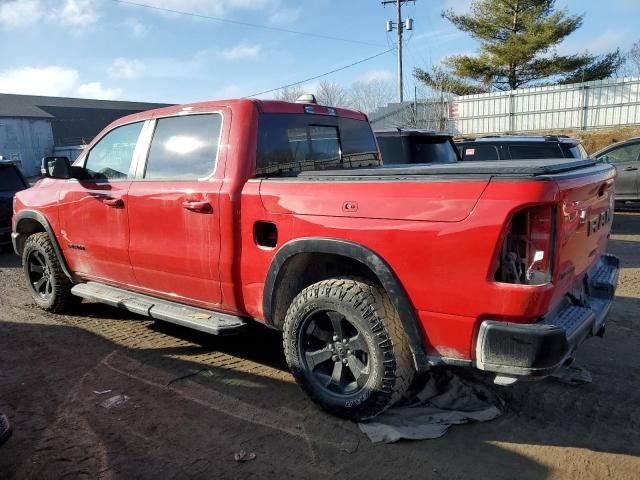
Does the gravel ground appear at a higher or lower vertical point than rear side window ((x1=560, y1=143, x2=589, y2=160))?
lower

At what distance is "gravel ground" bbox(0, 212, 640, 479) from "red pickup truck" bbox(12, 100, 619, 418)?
376 mm

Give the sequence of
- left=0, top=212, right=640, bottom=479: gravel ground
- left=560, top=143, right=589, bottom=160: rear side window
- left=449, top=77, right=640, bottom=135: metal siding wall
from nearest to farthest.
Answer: left=0, top=212, right=640, bottom=479: gravel ground
left=560, top=143, right=589, bottom=160: rear side window
left=449, top=77, right=640, bottom=135: metal siding wall

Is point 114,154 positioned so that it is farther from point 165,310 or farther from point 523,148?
point 523,148

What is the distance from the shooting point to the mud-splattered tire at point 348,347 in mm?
3043

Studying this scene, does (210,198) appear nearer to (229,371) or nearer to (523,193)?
(229,371)

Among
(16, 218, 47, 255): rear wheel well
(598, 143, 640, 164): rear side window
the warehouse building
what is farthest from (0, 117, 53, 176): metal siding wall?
(598, 143, 640, 164): rear side window

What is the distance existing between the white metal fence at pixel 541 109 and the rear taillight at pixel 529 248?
2572 centimetres

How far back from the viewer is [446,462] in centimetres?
288

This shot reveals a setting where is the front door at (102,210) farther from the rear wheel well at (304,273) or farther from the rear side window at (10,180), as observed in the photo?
the rear side window at (10,180)

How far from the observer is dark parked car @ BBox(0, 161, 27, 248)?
28.3ft

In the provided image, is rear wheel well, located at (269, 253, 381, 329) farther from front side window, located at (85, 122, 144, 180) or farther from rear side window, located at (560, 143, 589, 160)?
rear side window, located at (560, 143, 589, 160)

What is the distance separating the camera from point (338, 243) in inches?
121

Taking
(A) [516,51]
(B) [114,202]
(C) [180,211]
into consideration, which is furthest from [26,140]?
(C) [180,211]

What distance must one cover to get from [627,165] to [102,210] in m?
11.2
